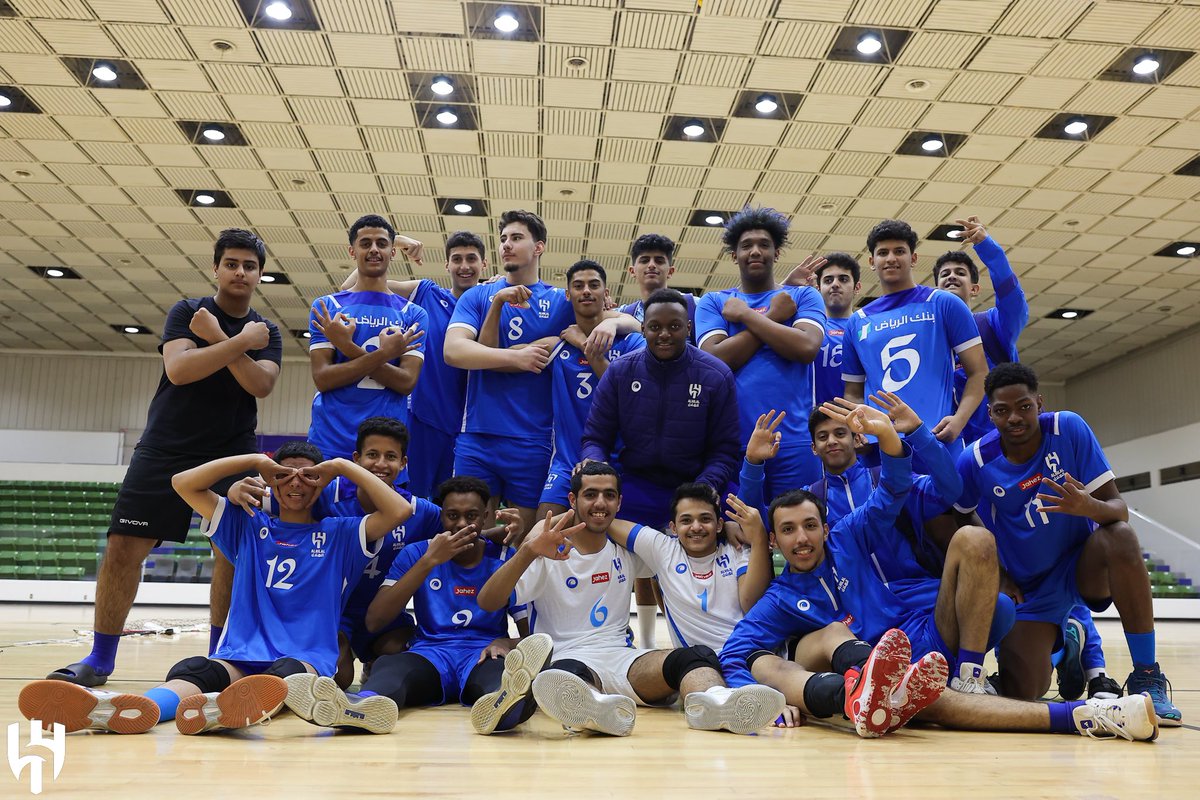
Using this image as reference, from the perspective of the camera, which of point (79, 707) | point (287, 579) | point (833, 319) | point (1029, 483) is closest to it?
point (79, 707)

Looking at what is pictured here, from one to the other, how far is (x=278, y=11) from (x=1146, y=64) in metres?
8.32

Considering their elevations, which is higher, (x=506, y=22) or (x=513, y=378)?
(x=506, y=22)

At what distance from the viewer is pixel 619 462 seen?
449 centimetres

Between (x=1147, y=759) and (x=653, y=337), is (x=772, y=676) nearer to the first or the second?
(x=1147, y=759)

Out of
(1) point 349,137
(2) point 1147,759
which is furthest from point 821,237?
(2) point 1147,759

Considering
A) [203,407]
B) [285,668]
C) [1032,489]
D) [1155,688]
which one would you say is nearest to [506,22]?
[203,407]

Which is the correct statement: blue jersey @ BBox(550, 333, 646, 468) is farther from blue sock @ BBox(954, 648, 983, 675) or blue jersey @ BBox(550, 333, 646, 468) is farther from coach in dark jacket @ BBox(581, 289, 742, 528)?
blue sock @ BBox(954, 648, 983, 675)

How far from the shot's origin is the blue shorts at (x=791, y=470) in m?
4.57

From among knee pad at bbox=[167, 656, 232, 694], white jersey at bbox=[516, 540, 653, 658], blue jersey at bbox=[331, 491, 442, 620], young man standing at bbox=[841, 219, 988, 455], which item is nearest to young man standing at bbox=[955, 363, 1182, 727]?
young man standing at bbox=[841, 219, 988, 455]

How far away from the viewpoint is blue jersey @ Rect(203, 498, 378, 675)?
11.6 ft

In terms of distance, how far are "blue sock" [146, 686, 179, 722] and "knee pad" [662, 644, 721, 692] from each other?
5.89 feet

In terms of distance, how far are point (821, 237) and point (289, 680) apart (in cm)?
1210

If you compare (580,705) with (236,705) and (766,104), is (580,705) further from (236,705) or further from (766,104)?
(766,104)

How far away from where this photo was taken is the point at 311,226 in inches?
535
